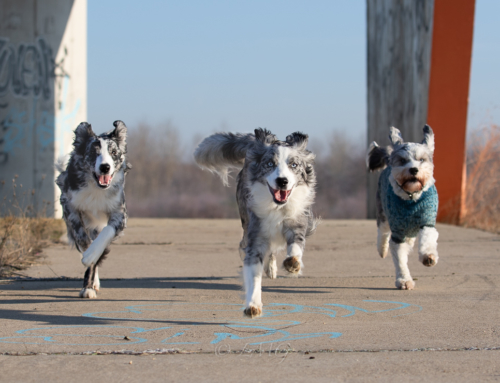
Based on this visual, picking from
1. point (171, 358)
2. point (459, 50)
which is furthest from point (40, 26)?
point (171, 358)

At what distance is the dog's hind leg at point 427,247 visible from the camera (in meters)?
5.38

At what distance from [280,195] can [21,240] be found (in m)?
4.35

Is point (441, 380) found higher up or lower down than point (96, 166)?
lower down

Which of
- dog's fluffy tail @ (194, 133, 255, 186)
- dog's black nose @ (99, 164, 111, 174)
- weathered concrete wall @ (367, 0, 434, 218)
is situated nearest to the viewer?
dog's black nose @ (99, 164, 111, 174)

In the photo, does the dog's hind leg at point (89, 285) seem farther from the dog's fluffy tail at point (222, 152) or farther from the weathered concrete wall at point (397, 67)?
the weathered concrete wall at point (397, 67)

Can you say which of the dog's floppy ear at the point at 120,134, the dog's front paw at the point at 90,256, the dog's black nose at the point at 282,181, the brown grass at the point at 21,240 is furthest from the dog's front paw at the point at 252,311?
the brown grass at the point at 21,240

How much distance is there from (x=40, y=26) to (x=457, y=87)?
9679 mm

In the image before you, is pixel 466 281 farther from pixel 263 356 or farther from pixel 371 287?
pixel 263 356

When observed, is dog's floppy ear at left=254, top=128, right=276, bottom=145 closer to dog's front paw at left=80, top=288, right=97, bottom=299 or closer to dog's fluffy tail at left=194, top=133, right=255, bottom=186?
dog's fluffy tail at left=194, top=133, right=255, bottom=186

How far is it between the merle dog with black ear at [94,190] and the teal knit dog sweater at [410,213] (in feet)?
8.11

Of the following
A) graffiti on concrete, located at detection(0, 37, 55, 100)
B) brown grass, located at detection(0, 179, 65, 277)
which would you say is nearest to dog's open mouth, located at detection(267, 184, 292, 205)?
brown grass, located at detection(0, 179, 65, 277)

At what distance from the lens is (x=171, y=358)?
3.62 m

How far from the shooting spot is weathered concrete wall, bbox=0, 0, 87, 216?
15.1m

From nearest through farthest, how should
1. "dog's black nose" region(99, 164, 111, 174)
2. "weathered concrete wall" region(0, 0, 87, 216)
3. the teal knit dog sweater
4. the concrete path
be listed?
the concrete path
"dog's black nose" region(99, 164, 111, 174)
the teal knit dog sweater
"weathered concrete wall" region(0, 0, 87, 216)
